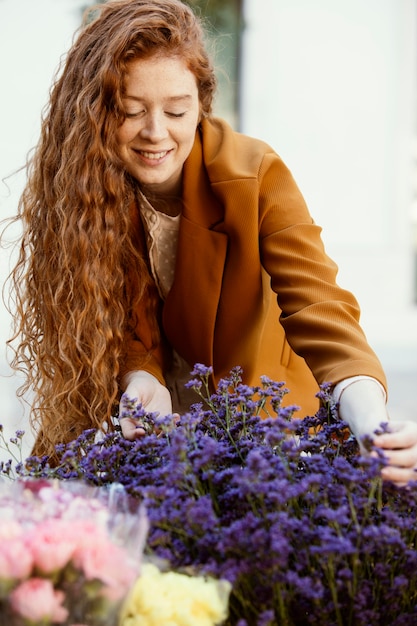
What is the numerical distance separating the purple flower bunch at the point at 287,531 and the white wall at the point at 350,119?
17.5 ft

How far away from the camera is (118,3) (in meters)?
1.72

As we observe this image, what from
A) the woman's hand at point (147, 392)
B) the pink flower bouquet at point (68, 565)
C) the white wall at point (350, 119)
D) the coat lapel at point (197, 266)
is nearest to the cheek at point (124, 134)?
the coat lapel at point (197, 266)

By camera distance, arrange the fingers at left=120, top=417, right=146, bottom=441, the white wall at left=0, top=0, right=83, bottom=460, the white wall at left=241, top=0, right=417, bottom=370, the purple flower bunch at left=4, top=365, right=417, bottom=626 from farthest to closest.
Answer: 1. the white wall at left=241, top=0, right=417, bottom=370
2. the white wall at left=0, top=0, right=83, bottom=460
3. the fingers at left=120, top=417, right=146, bottom=441
4. the purple flower bunch at left=4, top=365, right=417, bottom=626

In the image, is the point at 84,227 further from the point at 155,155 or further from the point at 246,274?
the point at 246,274

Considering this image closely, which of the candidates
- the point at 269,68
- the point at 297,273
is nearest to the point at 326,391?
the point at 297,273

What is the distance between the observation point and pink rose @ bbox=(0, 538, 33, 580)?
0.75 metres

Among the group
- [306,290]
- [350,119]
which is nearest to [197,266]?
[306,290]

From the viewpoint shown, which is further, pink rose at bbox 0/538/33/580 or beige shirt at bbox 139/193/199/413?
beige shirt at bbox 139/193/199/413

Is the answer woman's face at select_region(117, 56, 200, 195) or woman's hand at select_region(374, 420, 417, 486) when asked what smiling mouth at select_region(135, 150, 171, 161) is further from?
woman's hand at select_region(374, 420, 417, 486)

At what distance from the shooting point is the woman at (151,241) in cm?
162

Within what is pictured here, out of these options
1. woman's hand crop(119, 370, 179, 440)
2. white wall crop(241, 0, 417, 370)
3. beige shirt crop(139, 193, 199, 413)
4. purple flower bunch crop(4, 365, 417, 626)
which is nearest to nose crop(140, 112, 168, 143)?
beige shirt crop(139, 193, 199, 413)

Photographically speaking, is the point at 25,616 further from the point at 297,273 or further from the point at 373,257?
the point at 373,257

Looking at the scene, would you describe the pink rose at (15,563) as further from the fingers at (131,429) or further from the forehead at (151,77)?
the forehead at (151,77)

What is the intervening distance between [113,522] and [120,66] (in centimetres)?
100
